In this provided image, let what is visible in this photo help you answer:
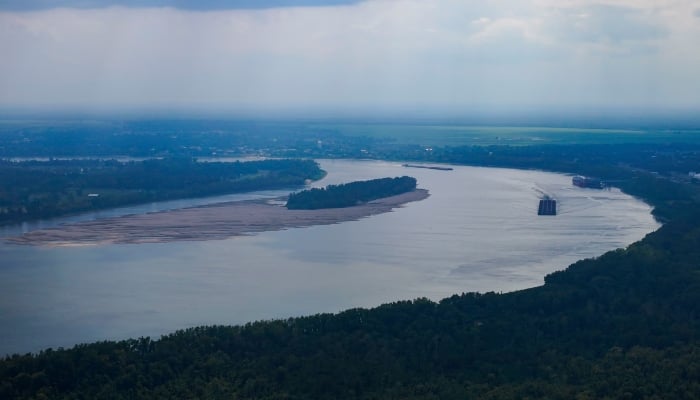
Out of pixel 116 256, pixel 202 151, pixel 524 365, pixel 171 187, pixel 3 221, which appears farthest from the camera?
pixel 202 151

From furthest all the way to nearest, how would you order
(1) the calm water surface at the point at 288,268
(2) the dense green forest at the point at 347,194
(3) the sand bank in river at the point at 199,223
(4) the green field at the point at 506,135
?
(4) the green field at the point at 506,135
(2) the dense green forest at the point at 347,194
(3) the sand bank in river at the point at 199,223
(1) the calm water surface at the point at 288,268

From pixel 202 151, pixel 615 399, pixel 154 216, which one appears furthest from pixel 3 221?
pixel 202 151

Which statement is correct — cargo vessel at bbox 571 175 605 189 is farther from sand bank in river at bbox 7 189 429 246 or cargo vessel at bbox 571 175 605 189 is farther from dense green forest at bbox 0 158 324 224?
dense green forest at bbox 0 158 324 224

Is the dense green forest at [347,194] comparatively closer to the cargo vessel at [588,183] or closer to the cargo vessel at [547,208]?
the cargo vessel at [547,208]

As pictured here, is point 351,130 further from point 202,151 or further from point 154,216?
point 154,216

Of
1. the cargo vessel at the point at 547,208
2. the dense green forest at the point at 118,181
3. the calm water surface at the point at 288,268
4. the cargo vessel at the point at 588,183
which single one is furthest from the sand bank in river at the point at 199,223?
the cargo vessel at the point at 588,183

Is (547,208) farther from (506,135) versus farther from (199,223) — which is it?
(506,135)

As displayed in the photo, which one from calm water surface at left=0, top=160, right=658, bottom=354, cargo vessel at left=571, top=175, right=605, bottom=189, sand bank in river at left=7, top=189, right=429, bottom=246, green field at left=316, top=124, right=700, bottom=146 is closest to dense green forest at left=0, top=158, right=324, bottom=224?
calm water surface at left=0, top=160, right=658, bottom=354
